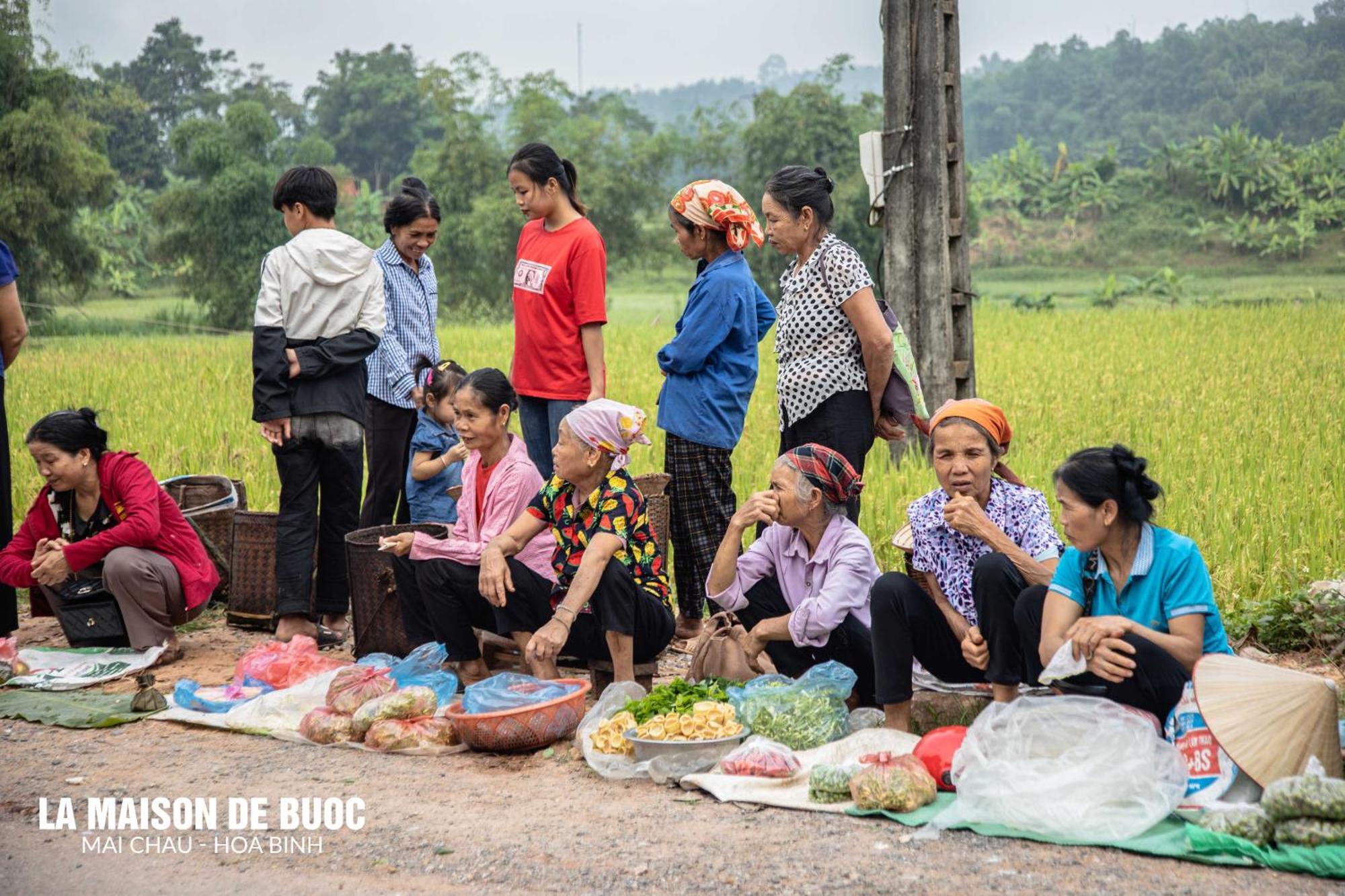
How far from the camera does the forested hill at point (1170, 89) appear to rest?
33.3 metres

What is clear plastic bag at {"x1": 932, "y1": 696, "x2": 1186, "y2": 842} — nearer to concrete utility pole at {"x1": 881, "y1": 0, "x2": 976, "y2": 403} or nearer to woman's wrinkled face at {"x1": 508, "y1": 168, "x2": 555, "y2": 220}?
woman's wrinkled face at {"x1": 508, "y1": 168, "x2": 555, "y2": 220}

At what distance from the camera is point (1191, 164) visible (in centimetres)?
3030

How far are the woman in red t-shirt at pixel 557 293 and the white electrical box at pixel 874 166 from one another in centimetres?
246

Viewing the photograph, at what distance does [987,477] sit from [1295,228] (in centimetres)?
2463

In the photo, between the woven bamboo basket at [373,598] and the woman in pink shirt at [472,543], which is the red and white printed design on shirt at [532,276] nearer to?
the woman in pink shirt at [472,543]

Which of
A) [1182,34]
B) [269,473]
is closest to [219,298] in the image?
[269,473]

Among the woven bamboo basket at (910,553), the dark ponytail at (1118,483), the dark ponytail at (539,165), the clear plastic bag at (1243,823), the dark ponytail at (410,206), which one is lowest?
the clear plastic bag at (1243,823)

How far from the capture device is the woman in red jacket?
5.23 m

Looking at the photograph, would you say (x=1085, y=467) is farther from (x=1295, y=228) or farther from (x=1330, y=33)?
(x=1330, y=33)

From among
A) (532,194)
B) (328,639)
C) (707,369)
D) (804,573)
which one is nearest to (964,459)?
(804,573)

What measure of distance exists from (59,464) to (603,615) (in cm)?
236

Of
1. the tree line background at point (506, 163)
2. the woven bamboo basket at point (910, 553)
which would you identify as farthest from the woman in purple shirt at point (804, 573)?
the tree line background at point (506, 163)

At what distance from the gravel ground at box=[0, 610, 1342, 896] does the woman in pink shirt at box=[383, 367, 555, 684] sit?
2.04 ft

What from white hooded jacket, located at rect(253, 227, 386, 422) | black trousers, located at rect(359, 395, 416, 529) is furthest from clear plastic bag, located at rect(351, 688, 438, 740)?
white hooded jacket, located at rect(253, 227, 386, 422)
